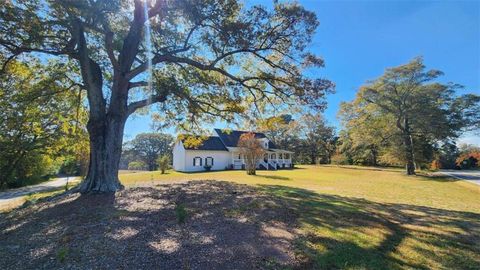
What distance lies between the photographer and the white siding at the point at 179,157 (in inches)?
1217

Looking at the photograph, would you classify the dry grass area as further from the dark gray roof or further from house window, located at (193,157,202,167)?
the dark gray roof

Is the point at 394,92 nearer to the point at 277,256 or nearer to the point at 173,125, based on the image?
the point at 173,125

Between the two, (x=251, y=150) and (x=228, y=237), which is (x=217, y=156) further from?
(x=228, y=237)

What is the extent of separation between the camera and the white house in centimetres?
3092

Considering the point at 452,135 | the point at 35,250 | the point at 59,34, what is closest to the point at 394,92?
the point at 452,135

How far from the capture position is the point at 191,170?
101ft

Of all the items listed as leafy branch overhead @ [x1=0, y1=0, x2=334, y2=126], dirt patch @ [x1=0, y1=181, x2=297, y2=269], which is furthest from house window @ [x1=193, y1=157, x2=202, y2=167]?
dirt patch @ [x1=0, y1=181, x2=297, y2=269]

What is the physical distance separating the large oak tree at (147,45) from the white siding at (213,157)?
19632mm

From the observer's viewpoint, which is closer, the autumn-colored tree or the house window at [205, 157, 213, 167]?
the autumn-colored tree

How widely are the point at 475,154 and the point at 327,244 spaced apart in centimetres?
4737

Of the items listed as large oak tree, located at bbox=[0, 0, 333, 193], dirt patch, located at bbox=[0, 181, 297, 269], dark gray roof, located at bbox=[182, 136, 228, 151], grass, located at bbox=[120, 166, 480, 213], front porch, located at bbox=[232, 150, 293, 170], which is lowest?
grass, located at bbox=[120, 166, 480, 213]

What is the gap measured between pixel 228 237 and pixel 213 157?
2825 centimetres

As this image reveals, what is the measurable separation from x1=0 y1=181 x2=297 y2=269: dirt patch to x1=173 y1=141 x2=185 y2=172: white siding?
23603mm

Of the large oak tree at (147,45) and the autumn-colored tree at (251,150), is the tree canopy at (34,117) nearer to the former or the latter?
the large oak tree at (147,45)
